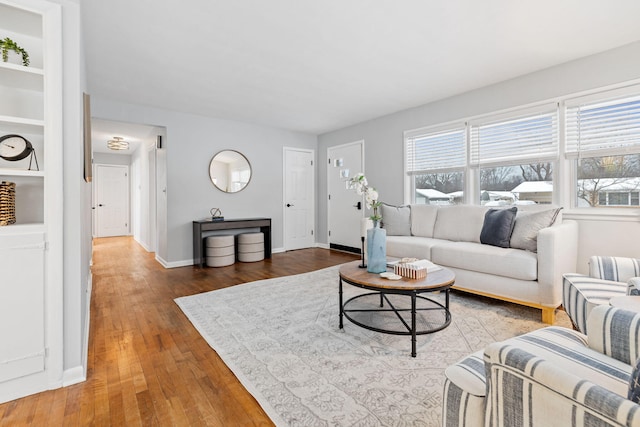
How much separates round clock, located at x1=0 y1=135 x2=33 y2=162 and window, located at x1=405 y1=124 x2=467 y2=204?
4319mm

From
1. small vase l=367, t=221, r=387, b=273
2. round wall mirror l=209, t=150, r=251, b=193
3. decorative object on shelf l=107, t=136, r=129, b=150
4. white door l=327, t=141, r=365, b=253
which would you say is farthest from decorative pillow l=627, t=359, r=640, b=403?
decorative object on shelf l=107, t=136, r=129, b=150

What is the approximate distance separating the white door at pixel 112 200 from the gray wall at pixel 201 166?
5145 millimetres

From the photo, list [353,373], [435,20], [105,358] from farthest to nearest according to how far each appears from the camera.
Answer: [435,20]
[105,358]
[353,373]

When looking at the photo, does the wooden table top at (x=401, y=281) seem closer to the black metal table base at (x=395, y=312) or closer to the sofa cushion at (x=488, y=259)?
the black metal table base at (x=395, y=312)

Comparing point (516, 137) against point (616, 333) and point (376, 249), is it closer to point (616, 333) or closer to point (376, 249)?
point (376, 249)

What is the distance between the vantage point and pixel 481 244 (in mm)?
3254

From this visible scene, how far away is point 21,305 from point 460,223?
3.91 meters

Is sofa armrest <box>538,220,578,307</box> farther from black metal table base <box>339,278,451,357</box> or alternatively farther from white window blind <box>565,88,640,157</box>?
white window blind <box>565,88,640,157</box>

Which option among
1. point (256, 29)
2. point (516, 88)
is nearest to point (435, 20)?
point (256, 29)

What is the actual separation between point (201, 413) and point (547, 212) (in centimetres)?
331

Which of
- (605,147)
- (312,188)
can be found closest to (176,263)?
(312,188)

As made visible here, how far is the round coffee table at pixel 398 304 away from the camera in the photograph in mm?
1979

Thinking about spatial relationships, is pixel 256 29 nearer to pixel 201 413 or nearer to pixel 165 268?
pixel 201 413

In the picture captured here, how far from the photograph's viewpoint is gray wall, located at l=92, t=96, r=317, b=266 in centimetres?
458
